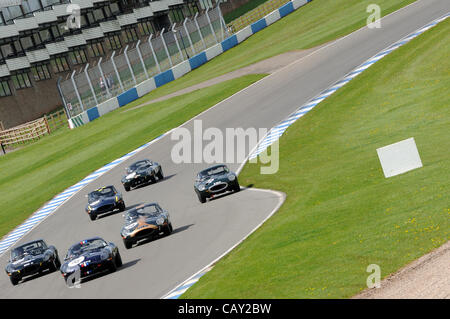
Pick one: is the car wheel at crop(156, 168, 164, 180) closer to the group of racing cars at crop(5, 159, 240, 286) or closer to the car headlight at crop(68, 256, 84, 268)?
the group of racing cars at crop(5, 159, 240, 286)

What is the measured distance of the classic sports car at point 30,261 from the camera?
2238 centimetres

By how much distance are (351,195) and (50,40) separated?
67737 millimetres

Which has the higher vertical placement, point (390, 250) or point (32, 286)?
point (390, 250)

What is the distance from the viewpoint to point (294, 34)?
57.7 m

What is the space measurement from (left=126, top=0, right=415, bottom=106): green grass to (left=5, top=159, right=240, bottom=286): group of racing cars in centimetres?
2523

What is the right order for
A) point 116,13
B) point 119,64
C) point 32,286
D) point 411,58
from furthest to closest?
1. point 116,13
2. point 119,64
3. point 411,58
4. point 32,286

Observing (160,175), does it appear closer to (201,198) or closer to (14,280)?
(201,198)

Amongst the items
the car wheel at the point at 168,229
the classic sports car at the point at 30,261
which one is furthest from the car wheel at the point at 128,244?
the classic sports car at the point at 30,261
